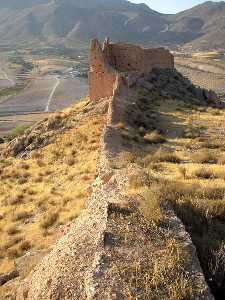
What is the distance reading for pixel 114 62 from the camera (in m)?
38.2

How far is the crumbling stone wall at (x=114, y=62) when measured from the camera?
32125mm

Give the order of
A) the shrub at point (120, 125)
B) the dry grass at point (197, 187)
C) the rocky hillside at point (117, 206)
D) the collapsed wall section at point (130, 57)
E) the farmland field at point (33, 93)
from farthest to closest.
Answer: the farmland field at point (33, 93)
the collapsed wall section at point (130, 57)
the shrub at point (120, 125)
the dry grass at point (197, 187)
the rocky hillside at point (117, 206)

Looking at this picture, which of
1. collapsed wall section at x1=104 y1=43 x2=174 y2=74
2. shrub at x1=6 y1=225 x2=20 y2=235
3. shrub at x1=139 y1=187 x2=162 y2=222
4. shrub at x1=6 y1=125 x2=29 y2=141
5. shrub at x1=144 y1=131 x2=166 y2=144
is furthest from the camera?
shrub at x1=6 y1=125 x2=29 y2=141

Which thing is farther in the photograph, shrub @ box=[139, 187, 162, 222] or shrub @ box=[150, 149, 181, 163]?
shrub @ box=[150, 149, 181, 163]

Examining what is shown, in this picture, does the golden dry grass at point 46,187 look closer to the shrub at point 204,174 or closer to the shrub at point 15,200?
the shrub at point 15,200

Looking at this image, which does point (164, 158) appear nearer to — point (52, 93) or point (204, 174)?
point (204, 174)

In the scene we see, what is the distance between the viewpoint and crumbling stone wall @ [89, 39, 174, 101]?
3212 cm

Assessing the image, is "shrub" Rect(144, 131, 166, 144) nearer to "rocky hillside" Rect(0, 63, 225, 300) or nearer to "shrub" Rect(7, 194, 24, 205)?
"rocky hillside" Rect(0, 63, 225, 300)

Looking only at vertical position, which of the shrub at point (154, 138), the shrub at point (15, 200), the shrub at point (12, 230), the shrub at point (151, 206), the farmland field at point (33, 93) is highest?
the shrub at point (151, 206)

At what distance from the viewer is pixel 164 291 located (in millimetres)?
6961

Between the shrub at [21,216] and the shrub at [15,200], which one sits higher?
the shrub at [21,216]

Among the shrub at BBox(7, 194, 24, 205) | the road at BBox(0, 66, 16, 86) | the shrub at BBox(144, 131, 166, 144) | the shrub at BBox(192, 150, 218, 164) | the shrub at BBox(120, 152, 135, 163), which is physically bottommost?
the road at BBox(0, 66, 16, 86)

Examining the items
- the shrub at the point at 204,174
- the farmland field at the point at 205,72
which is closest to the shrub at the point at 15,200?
the shrub at the point at 204,174

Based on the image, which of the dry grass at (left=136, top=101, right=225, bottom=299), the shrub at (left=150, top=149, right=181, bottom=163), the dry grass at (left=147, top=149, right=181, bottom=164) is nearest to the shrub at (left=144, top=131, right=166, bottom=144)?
the dry grass at (left=136, top=101, right=225, bottom=299)
